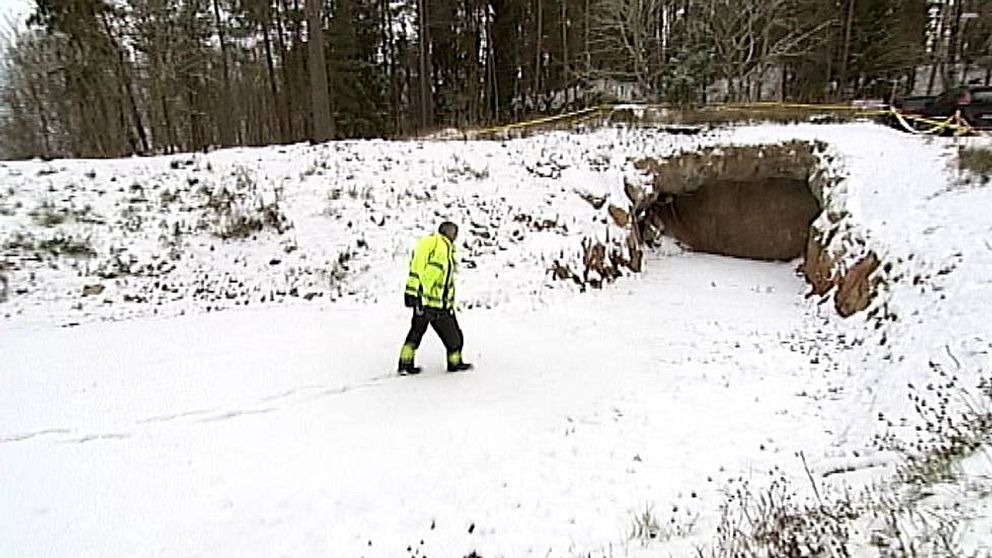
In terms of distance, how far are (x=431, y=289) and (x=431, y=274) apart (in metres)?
0.18

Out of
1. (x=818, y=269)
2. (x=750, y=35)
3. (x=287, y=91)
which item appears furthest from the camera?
(x=287, y=91)

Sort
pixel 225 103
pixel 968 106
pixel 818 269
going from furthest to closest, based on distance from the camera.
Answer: pixel 225 103 < pixel 968 106 < pixel 818 269

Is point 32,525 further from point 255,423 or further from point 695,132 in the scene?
point 695,132

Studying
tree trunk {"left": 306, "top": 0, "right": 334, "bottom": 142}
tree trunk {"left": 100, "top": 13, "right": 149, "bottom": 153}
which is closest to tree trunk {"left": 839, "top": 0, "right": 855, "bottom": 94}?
tree trunk {"left": 306, "top": 0, "right": 334, "bottom": 142}

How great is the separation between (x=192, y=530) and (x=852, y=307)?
1086cm

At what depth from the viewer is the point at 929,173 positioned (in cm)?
1348

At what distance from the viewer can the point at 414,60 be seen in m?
34.8

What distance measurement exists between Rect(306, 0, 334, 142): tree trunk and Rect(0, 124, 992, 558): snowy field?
380 cm

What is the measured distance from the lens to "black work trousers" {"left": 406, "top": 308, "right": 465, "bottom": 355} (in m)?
8.51

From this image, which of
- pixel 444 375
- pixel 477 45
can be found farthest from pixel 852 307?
pixel 477 45

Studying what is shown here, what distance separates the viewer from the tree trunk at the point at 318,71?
20.3 m

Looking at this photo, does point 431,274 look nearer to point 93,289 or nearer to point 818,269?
point 93,289

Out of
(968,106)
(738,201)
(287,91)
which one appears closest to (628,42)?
(738,201)

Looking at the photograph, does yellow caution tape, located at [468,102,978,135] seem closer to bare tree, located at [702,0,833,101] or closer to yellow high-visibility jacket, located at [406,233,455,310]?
bare tree, located at [702,0,833,101]
